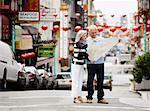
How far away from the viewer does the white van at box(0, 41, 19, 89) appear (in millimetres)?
21688

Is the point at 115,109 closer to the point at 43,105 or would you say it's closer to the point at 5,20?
the point at 43,105

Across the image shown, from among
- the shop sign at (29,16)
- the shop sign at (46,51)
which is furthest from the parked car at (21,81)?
the shop sign at (46,51)

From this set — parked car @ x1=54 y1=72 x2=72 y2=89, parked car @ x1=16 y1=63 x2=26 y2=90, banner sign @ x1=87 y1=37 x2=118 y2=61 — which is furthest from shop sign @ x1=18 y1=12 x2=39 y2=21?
banner sign @ x1=87 y1=37 x2=118 y2=61

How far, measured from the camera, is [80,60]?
40.5ft

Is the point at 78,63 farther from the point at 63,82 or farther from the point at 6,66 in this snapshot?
the point at 63,82

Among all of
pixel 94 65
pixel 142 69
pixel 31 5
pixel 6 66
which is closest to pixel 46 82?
pixel 142 69

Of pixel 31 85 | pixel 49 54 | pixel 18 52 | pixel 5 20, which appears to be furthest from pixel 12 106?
pixel 49 54

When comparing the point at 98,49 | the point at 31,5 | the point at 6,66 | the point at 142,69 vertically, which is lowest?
the point at 142,69

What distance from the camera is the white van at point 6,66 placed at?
21688 millimetres

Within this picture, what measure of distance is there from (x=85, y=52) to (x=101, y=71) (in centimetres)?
60

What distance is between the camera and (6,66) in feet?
73.2

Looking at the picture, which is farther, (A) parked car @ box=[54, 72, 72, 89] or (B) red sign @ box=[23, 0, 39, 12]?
(B) red sign @ box=[23, 0, 39, 12]

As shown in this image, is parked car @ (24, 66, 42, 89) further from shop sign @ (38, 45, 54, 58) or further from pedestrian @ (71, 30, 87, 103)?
shop sign @ (38, 45, 54, 58)

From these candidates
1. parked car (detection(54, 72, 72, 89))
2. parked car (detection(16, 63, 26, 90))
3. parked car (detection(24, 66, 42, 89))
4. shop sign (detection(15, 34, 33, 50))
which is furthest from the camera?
shop sign (detection(15, 34, 33, 50))
